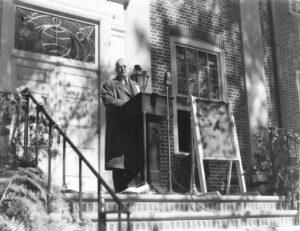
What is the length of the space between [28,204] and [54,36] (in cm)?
390

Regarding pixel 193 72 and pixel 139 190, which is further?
pixel 193 72

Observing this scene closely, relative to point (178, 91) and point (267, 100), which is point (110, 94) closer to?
point (178, 91)

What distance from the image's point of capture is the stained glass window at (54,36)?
23.5 ft

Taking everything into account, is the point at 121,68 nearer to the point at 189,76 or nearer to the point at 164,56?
the point at 164,56

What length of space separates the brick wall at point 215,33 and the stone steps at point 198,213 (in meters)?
2.05

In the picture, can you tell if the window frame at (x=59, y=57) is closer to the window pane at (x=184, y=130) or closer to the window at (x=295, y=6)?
the window pane at (x=184, y=130)

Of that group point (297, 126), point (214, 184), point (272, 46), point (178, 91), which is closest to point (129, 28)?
point (178, 91)

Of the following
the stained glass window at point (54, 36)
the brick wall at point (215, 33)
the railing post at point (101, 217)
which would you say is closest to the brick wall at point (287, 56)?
the brick wall at point (215, 33)

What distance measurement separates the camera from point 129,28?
8.25 meters

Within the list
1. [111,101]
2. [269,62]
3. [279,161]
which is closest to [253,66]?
[269,62]

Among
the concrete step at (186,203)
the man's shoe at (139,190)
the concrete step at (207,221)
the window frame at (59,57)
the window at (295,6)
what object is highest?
the window at (295,6)

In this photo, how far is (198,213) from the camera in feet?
18.1

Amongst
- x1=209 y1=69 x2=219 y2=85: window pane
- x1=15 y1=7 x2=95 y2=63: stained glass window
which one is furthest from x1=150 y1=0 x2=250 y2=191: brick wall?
x1=15 y1=7 x2=95 y2=63: stained glass window

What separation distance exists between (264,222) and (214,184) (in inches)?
104
